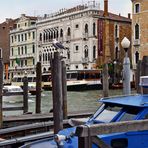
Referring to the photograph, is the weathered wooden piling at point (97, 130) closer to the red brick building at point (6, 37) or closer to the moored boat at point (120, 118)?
the moored boat at point (120, 118)

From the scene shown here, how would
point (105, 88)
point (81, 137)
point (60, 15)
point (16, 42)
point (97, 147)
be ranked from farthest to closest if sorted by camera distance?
point (16, 42)
point (60, 15)
point (105, 88)
point (97, 147)
point (81, 137)

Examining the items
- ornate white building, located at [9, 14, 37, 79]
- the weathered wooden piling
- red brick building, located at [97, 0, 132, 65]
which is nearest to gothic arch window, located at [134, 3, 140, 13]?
red brick building, located at [97, 0, 132, 65]

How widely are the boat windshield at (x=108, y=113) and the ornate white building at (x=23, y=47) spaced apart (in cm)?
4319

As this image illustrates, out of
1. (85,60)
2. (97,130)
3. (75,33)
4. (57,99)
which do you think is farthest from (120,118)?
(75,33)

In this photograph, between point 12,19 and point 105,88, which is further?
point 12,19

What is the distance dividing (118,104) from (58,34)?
40.9 meters

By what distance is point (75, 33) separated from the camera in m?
42.1

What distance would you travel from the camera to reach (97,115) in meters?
4.25

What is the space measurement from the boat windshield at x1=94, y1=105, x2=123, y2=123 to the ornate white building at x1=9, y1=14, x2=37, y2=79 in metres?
43.2

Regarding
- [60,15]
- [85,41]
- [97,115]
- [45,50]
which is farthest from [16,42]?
[97,115]

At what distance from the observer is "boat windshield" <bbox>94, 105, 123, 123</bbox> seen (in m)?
3.99

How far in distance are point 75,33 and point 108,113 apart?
3820 cm

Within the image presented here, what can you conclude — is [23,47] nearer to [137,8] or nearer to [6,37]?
[6,37]

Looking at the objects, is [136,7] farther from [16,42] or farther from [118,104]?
[118,104]
